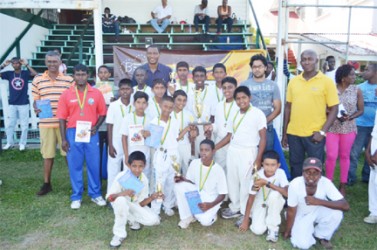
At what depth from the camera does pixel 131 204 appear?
3908 millimetres

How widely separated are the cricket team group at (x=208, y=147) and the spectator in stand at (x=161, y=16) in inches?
292

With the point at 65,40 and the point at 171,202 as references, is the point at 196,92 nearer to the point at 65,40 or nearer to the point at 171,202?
the point at 171,202

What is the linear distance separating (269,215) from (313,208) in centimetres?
46

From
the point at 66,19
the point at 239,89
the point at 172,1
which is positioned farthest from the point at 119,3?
the point at 239,89

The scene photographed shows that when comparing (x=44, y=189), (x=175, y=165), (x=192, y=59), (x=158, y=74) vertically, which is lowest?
(x=44, y=189)

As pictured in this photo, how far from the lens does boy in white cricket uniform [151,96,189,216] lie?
4.33m

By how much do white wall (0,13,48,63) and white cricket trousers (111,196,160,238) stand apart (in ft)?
26.3

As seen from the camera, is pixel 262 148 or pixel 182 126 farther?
pixel 182 126

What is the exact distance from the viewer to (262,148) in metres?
4.08

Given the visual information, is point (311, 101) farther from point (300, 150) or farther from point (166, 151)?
point (166, 151)

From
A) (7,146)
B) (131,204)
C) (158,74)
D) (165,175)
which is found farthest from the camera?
(7,146)

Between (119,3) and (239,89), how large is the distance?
1027 cm

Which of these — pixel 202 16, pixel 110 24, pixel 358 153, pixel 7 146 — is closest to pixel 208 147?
pixel 358 153

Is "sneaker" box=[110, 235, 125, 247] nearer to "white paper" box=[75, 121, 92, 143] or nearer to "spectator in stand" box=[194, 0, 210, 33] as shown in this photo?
"white paper" box=[75, 121, 92, 143]
